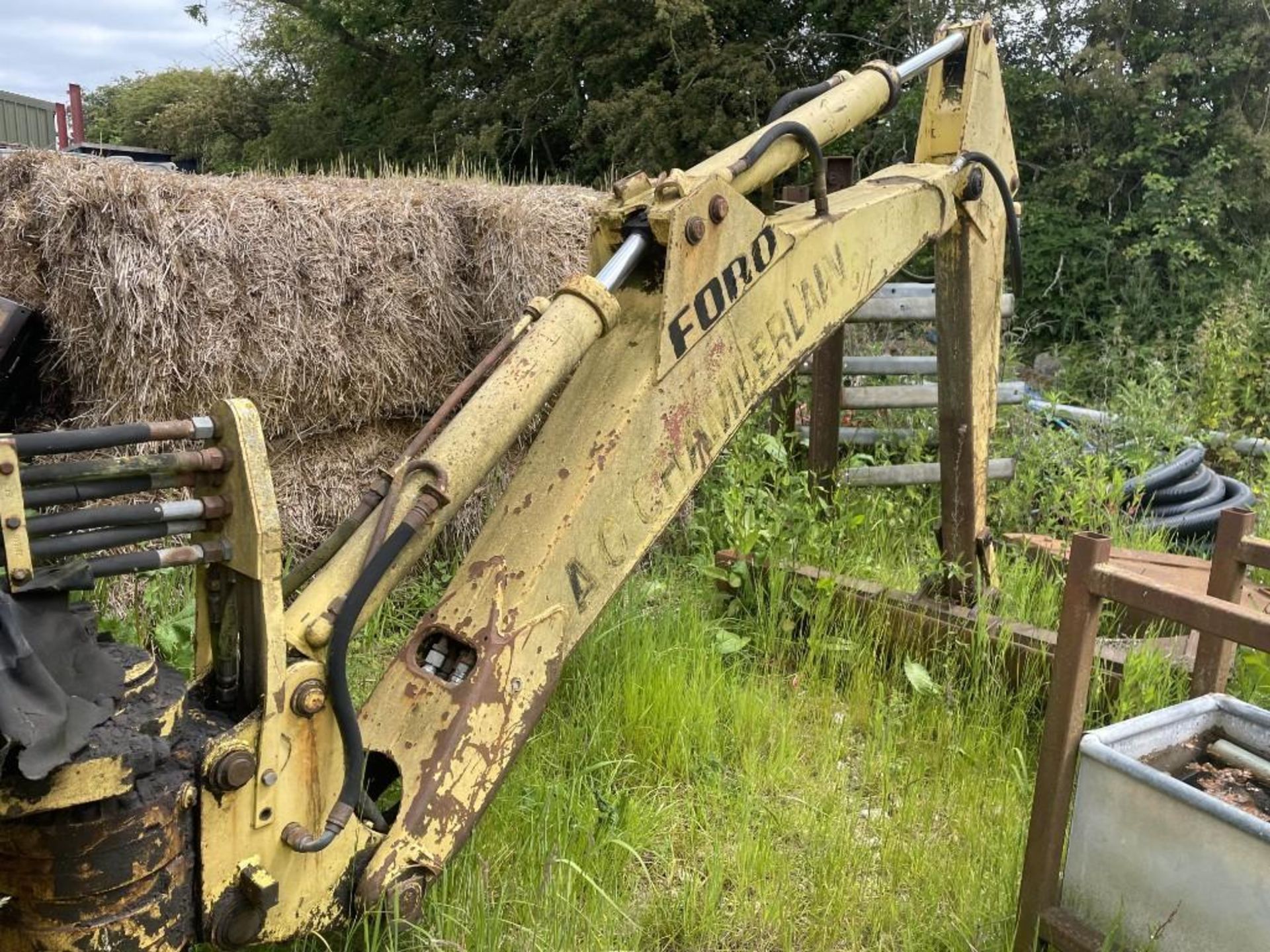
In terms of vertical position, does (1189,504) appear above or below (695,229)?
below

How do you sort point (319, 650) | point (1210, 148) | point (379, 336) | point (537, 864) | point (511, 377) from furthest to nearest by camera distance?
1. point (1210, 148)
2. point (379, 336)
3. point (537, 864)
4. point (511, 377)
5. point (319, 650)

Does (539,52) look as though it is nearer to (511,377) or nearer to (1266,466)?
(1266,466)

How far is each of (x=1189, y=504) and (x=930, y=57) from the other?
3388mm

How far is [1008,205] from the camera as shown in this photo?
347 cm

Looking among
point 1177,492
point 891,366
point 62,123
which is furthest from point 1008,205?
point 62,123

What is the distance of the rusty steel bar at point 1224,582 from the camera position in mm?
2578

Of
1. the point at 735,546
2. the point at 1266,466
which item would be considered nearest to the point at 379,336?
the point at 735,546

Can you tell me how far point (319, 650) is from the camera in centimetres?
186

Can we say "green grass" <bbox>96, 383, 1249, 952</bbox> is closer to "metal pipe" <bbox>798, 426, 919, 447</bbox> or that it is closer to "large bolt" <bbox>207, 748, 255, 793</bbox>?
"large bolt" <bbox>207, 748, 255, 793</bbox>

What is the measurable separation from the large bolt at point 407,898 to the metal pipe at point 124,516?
2.59ft

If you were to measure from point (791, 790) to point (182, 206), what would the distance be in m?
3.25

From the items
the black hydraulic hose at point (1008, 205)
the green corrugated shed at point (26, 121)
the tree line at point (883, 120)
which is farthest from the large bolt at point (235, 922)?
the green corrugated shed at point (26, 121)

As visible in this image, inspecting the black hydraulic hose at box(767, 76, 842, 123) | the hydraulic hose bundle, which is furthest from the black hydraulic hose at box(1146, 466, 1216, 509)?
the black hydraulic hose at box(767, 76, 842, 123)

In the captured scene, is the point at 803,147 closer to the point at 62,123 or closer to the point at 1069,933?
the point at 1069,933
